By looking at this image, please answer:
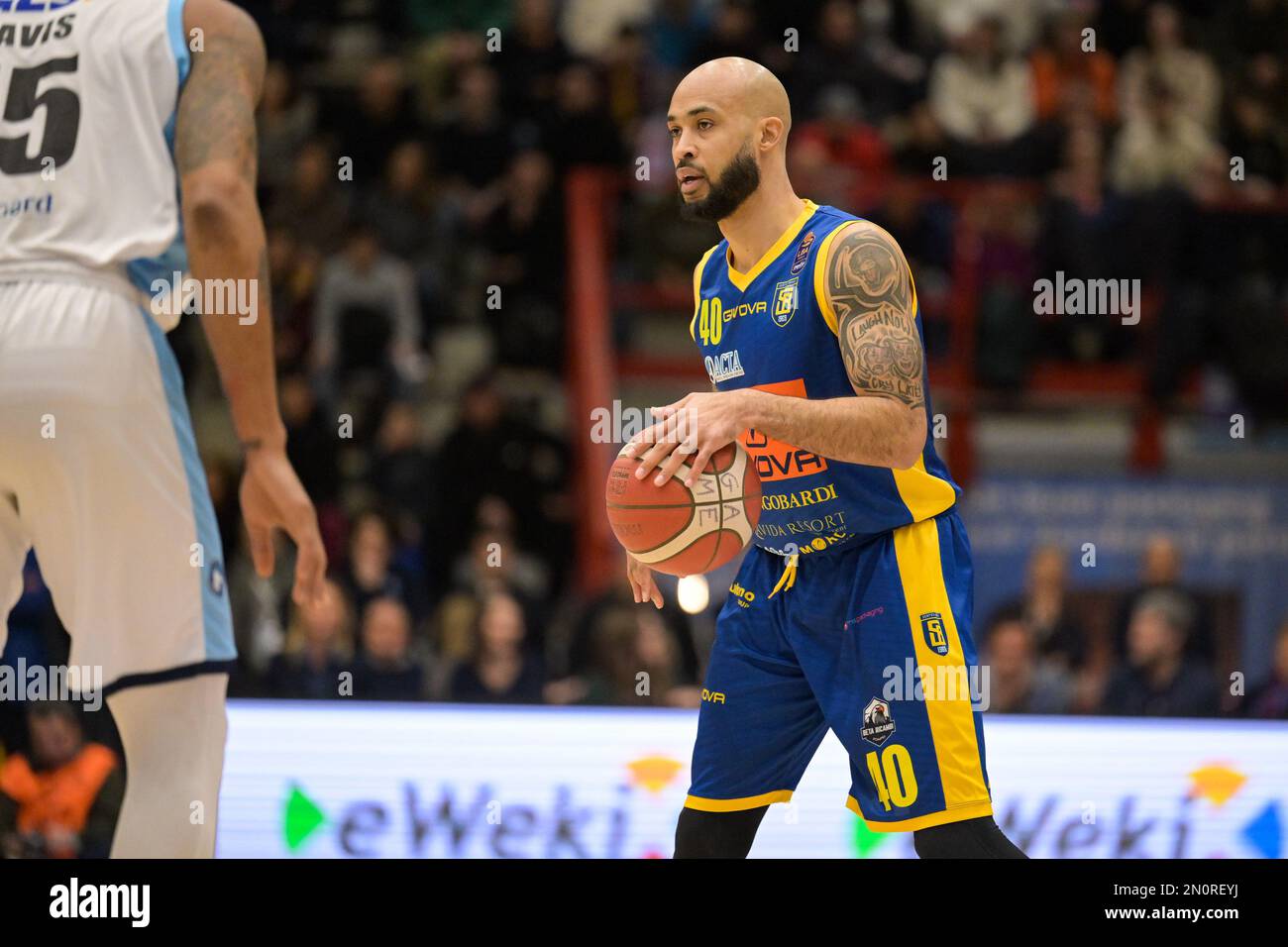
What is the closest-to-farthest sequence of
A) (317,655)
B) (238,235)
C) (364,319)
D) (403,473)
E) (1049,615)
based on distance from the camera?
1. (238,235)
2. (317,655)
3. (1049,615)
4. (403,473)
5. (364,319)

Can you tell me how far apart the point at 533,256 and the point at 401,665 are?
13.3 feet

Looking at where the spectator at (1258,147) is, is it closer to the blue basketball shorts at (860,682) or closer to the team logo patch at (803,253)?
the team logo patch at (803,253)

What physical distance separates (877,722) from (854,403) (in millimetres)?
834

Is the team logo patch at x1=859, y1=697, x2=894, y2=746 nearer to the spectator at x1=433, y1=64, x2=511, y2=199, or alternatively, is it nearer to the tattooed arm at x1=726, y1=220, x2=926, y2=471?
the tattooed arm at x1=726, y1=220, x2=926, y2=471

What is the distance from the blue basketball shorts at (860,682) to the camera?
3982mm

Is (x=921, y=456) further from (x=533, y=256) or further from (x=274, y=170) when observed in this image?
(x=274, y=170)

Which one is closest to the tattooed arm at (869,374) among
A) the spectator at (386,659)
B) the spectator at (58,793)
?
the spectator at (386,659)

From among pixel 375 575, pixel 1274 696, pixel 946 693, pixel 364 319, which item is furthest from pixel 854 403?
pixel 364 319

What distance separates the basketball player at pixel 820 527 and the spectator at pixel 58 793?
3497mm

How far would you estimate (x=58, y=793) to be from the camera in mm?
6992

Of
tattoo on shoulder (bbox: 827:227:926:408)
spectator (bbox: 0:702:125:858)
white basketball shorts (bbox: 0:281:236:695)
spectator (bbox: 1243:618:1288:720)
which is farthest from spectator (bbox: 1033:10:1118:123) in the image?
white basketball shorts (bbox: 0:281:236:695)

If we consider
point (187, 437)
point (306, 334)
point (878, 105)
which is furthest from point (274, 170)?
point (187, 437)

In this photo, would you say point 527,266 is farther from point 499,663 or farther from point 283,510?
point 283,510

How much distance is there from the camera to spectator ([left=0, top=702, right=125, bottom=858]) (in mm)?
6773
